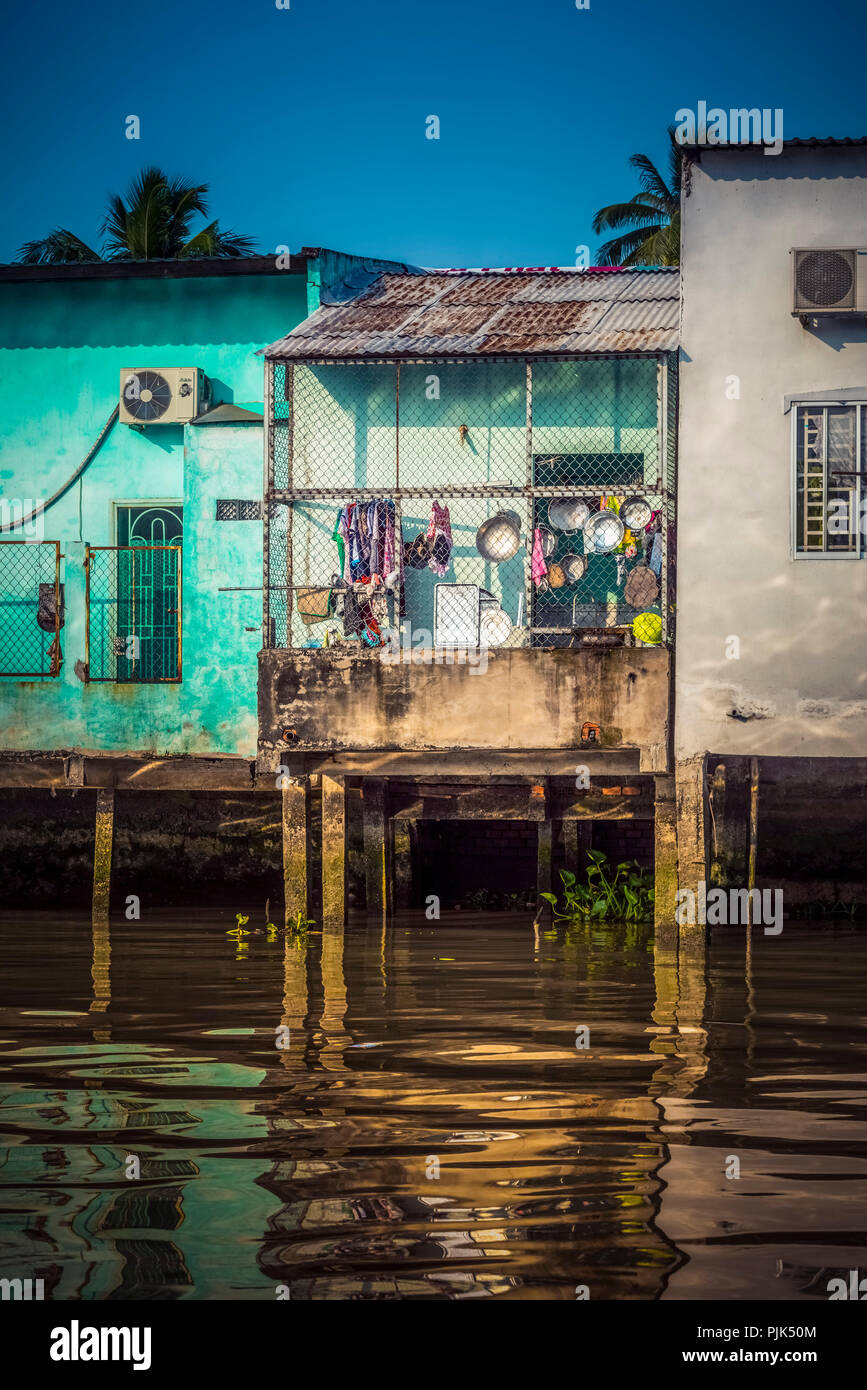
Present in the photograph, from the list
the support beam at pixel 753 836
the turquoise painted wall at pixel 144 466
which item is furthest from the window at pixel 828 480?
the turquoise painted wall at pixel 144 466

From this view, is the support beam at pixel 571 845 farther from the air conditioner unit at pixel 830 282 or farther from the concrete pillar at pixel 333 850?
the air conditioner unit at pixel 830 282

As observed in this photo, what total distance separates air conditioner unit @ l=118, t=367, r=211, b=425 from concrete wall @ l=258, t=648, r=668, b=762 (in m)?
4.99

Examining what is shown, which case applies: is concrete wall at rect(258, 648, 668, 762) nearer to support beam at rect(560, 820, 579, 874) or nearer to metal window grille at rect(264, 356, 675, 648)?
metal window grille at rect(264, 356, 675, 648)

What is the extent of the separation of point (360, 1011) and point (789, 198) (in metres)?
8.07

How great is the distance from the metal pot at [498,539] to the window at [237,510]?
330 centimetres

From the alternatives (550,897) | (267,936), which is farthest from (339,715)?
(550,897)

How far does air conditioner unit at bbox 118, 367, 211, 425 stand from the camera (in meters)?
18.7

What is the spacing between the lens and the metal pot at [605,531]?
15242mm

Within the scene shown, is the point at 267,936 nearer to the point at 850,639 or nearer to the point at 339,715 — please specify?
the point at 339,715

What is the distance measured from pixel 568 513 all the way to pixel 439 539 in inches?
52.7

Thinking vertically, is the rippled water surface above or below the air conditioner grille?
below

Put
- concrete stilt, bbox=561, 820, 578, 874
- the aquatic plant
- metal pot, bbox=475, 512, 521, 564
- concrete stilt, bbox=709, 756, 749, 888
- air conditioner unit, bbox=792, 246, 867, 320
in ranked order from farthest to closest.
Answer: concrete stilt, bbox=561, 820, 578, 874, the aquatic plant, concrete stilt, bbox=709, 756, 749, 888, metal pot, bbox=475, 512, 521, 564, air conditioner unit, bbox=792, 246, 867, 320

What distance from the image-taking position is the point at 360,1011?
36.3ft

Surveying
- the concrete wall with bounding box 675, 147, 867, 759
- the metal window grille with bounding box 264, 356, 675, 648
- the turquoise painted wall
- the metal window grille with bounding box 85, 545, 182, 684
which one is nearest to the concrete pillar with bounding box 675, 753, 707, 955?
the concrete wall with bounding box 675, 147, 867, 759
